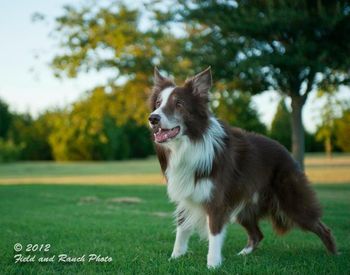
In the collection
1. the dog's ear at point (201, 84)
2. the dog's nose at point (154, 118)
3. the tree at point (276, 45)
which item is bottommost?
the dog's nose at point (154, 118)

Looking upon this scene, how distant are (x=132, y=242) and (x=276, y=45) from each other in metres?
11.6

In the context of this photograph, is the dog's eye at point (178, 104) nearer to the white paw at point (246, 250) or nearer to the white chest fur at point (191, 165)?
the white chest fur at point (191, 165)

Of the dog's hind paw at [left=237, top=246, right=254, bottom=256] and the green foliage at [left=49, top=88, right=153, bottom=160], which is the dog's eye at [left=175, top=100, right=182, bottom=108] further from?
the green foliage at [left=49, top=88, right=153, bottom=160]

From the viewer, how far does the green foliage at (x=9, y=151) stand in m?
46.6

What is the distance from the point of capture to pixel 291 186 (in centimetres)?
Answer: 639

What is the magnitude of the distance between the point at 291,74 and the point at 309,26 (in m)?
1.73

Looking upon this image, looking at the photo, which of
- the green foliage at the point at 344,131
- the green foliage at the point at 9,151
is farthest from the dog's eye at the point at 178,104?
the green foliage at the point at 9,151

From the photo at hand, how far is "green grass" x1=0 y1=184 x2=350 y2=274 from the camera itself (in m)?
5.19

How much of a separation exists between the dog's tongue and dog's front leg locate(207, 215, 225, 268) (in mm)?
1058

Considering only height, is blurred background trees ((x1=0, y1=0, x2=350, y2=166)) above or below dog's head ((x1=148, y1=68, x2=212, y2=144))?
above

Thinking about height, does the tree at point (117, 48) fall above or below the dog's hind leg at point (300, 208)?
above

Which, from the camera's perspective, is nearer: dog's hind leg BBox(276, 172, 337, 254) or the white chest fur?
the white chest fur

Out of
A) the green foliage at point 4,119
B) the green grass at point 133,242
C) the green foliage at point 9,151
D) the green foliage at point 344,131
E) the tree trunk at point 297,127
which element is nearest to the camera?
the green grass at point 133,242

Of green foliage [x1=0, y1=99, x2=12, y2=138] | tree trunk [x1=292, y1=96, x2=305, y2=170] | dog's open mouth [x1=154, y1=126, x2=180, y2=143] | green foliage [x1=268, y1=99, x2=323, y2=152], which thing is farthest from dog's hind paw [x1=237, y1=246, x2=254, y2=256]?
green foliage [x1=0, y1=99, x2=12, y2=138]
